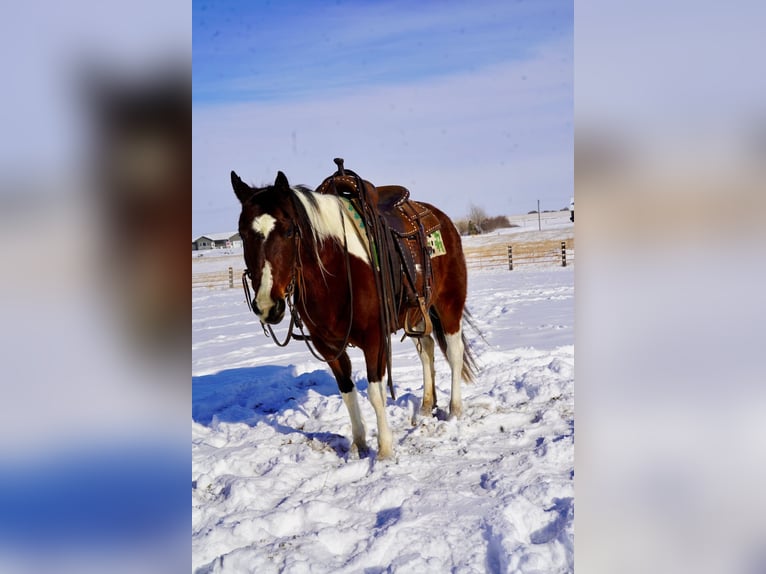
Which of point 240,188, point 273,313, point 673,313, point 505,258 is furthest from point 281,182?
point 505,258

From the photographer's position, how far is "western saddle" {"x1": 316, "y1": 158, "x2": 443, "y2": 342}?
3654 millimetres

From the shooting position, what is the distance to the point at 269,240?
10.0ft

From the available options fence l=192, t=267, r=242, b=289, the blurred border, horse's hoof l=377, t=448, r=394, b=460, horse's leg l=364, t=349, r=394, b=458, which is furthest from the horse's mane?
fence l=192, t=267, r=242, b=289

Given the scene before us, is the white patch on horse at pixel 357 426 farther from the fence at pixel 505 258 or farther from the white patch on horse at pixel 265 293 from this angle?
the fence at pixel 505 258

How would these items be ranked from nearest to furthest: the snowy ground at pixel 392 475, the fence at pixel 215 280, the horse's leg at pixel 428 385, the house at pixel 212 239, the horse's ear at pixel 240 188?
the snowy ground at pixel 392 475 → the horse's ear at pixel 240 188 → the house at pixel 212 239 → the horse's leg at pixel 428 385 → the fence at pixel 215 280

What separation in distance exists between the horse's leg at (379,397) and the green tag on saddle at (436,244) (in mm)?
1220

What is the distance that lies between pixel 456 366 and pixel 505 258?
609 inches

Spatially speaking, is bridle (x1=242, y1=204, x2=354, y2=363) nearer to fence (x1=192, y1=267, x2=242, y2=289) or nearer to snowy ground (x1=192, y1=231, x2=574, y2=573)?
snowy ground (x1=192, y1=231, x2=574, y2=573)

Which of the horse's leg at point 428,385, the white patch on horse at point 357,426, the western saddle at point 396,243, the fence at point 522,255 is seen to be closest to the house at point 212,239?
the western saddle at point 396,243

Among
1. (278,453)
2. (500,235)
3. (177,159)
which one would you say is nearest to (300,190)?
(278,453)

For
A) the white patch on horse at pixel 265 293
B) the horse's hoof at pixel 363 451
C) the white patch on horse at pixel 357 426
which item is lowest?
the horse's hoof at pixel 363 451

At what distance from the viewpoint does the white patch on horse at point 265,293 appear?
3027mm

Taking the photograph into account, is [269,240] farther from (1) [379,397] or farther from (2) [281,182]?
(1) [379,397]

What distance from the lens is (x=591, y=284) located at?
0.74m
